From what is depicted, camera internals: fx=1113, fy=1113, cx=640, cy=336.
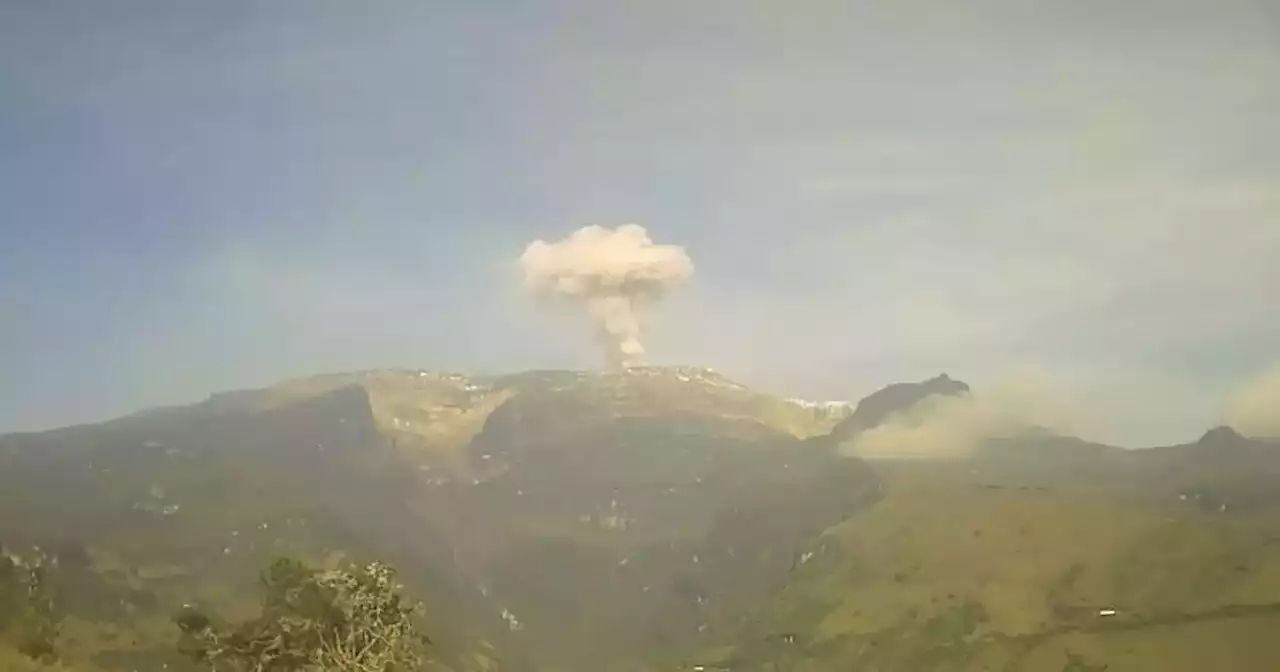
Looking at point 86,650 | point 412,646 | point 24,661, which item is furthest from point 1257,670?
point 86,650

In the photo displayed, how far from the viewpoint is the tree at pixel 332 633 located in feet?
222

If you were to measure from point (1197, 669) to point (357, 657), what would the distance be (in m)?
174

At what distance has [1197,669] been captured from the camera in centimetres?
19325

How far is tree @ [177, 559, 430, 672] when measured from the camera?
67.7 meters

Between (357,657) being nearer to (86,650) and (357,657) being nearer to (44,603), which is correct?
(44,603)

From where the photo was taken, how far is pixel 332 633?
69.9 metres

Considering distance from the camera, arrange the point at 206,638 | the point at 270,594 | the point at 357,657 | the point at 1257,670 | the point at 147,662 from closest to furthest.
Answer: the point at 357,657 < the point at 206,638 < the point at 270,594 < the point at 1257,670 < the point at 147,662

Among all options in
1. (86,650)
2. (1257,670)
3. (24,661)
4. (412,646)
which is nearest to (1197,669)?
(1257,670)

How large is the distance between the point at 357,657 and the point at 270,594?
48.6 ft

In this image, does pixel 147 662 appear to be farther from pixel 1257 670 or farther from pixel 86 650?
pixel 1257 670

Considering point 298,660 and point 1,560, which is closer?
point 298,660

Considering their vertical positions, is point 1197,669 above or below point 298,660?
below

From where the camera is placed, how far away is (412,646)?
71.1 m

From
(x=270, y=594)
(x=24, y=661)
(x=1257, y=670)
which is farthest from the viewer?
(x=1257, y=670)
